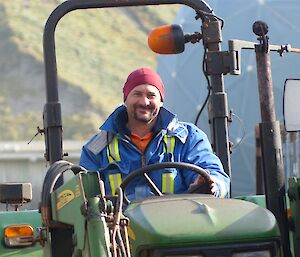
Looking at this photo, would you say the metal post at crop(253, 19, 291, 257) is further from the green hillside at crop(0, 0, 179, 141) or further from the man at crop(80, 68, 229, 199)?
the green hillside at crop(0, 0, 179, 141)

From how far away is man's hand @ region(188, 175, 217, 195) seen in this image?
16.2 ft

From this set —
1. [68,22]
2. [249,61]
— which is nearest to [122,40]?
[68,22]

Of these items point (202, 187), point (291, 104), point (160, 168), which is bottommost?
point (202, 187)

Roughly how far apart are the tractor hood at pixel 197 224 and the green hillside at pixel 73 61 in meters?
36.7

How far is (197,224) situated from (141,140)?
4.50 feet

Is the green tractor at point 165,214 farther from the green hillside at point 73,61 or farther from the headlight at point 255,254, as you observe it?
the green hillside at point 73,61

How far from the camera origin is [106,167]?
17.4ft

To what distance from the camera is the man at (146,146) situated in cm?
518

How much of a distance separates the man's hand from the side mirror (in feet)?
1.50

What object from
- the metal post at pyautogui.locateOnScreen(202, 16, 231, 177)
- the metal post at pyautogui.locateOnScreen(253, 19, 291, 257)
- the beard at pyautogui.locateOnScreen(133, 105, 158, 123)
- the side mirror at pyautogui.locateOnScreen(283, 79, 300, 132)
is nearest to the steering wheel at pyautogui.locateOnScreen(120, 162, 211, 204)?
the metal post at pyautogui.locateOnScreen(253, 19, 291, 257)

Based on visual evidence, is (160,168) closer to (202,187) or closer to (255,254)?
(202,187)

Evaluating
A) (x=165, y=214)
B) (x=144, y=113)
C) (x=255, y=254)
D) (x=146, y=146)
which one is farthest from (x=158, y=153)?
(x=255, y=254)

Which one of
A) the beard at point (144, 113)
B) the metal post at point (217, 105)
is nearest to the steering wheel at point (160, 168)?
the beard at point (144, 113)

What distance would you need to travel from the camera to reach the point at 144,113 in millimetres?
5500
